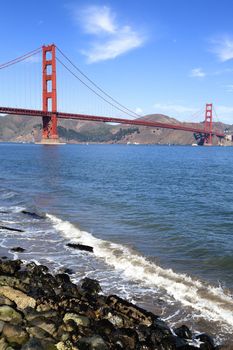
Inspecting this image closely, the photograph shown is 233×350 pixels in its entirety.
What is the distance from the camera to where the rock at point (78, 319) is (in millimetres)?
7406

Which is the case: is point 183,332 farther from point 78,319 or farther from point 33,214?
point 33,214

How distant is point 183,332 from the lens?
7656 millimetres

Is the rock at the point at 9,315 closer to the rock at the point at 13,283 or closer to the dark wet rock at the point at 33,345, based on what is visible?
the dark wet rock at the point at 33,345

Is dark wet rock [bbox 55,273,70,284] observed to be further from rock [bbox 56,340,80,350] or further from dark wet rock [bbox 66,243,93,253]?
rock [bbox 56,340,80,350]

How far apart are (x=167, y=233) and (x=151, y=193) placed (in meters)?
11.5

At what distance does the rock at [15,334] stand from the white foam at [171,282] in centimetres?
374

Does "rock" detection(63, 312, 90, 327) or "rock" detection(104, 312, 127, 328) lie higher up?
"rock" detection(63, 312, 90, 327)

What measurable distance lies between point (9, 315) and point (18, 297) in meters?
0.97

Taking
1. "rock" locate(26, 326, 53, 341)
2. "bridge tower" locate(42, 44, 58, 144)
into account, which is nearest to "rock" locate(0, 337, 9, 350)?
"rock" locate(26, 326, 53, 341)

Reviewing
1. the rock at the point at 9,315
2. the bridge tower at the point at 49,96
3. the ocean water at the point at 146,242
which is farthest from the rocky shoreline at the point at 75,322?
the bridge tower at the point at 49,96

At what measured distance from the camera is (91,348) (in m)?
6.51

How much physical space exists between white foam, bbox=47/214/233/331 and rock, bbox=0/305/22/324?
3721 millimetres

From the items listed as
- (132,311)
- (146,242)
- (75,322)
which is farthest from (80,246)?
(75,322)

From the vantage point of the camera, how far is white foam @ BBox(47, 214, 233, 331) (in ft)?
29.2
